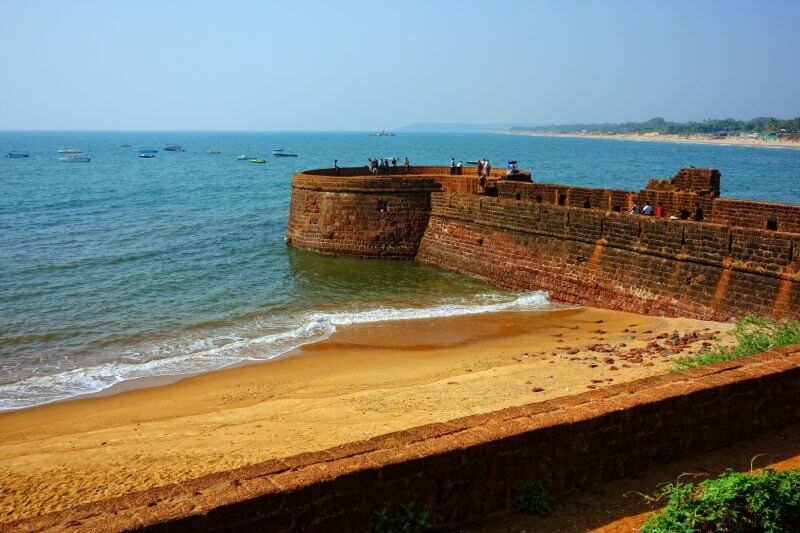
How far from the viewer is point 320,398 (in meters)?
10.7

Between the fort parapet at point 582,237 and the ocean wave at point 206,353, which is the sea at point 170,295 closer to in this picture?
the ocean wave at point 206,353

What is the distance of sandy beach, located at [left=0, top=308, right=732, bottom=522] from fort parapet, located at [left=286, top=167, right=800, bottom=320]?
1000 mm

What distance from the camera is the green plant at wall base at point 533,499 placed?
4.99 metres

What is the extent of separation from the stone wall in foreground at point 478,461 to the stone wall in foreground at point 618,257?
7.73 m

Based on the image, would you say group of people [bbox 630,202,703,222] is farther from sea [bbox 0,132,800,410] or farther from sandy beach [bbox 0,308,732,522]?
sandy beach [bbox 0,308,732,522]

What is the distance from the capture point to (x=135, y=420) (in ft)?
33.7

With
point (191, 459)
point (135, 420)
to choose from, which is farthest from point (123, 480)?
point (135, 420)

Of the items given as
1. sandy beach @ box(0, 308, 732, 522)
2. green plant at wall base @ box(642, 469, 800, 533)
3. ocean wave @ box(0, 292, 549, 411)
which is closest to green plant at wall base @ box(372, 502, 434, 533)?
green plant at wall base @ box(642, 469, 800, 533)

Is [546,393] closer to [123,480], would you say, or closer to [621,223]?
[123,480]

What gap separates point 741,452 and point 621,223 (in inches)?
434

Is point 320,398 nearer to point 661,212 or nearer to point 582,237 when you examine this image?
point 582,237

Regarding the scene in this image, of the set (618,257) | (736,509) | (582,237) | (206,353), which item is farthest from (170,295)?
(736,509)

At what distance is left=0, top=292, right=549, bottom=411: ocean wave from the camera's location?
12.0 meters

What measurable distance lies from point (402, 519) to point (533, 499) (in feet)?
3.46
